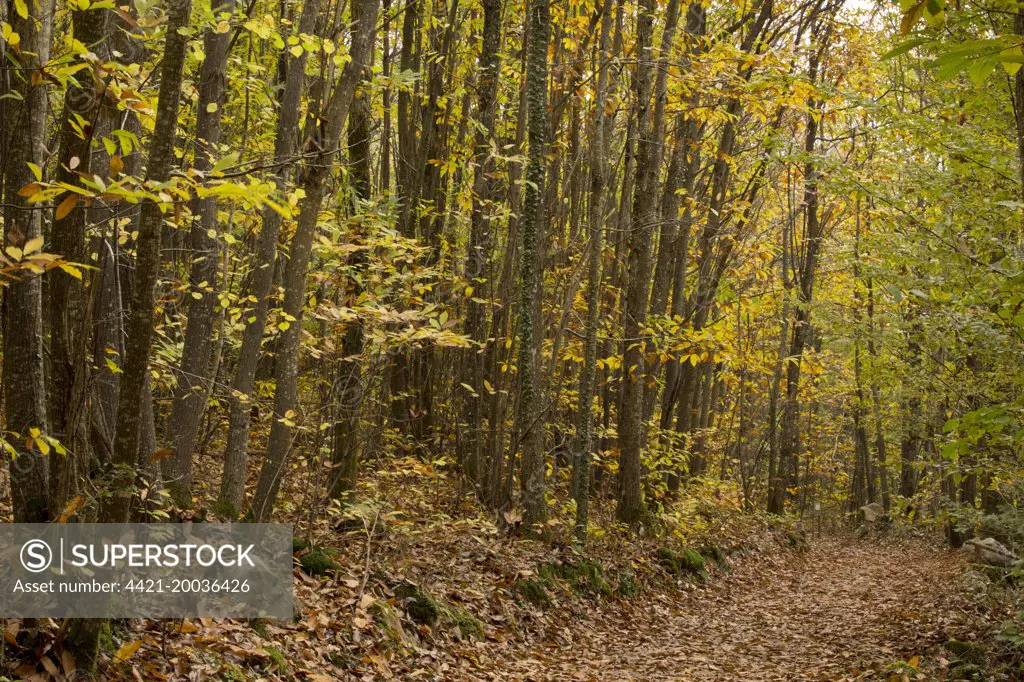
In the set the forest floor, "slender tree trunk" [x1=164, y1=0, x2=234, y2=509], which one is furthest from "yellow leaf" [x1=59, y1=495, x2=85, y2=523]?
"slender tree trunk" [x1=164, y1=0, x2=234, y2=509]

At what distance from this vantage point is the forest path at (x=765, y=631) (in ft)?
22.8

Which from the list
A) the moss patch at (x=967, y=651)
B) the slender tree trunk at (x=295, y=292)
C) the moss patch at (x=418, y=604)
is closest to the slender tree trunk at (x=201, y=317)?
the slender tree trunk at (x=295, y=292)

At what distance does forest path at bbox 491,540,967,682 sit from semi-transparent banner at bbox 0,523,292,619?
7.12 feet

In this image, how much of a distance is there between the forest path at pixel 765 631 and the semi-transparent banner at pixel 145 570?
2.17 m

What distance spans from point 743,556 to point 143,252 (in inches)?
512

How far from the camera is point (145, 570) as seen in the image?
4.44m

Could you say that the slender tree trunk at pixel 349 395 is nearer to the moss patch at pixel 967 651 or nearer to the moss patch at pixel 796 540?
the moss patch at pixel 967 651

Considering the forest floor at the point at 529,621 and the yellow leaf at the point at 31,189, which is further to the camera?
the forest floor at the point at 529,621

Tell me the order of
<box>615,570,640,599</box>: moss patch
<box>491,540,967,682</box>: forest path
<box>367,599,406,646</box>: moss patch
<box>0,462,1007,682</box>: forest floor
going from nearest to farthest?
1. <box>0,462,1007,682</box>: forest floor
2. <box>367,599,406,646</box>: moss patch
3. <box>491,540,967,682</box>: forest path
4. <box>615,570,640,599</box>: moss patch

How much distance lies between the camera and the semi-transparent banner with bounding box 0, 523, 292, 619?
12.3ft

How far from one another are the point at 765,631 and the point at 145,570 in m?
7.36

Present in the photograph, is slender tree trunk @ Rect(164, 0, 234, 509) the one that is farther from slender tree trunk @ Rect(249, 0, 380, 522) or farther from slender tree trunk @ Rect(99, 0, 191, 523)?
slender tree trunk @ Rect(99, 0, 191, 523)

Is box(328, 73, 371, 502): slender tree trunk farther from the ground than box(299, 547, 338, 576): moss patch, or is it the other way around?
box(328, 73, 371, 502): slender tree trunk

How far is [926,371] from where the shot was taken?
38.2 feet
